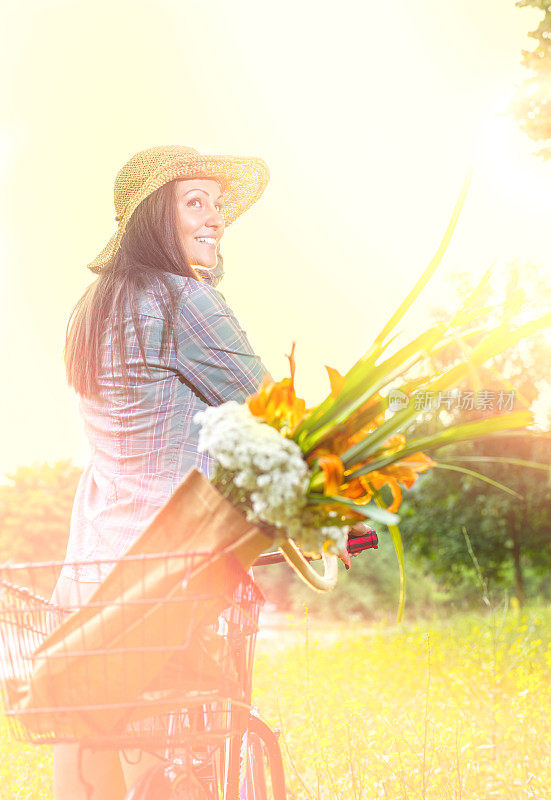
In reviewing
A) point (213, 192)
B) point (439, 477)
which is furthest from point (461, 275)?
point (213, 192)

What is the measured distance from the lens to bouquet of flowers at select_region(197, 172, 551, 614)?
1475mm

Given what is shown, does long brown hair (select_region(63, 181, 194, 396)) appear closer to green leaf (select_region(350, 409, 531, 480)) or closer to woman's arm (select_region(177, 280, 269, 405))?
woman's arm (select_region(177, 280, 269, 405))

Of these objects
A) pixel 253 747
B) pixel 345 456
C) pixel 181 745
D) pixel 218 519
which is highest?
pixel 345 456

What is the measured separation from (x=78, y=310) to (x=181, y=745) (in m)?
1.20

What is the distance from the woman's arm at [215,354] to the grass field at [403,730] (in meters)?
1.37

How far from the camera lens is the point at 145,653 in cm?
157

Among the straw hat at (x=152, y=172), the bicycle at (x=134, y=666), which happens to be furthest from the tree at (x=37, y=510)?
the bicycle at (x=134, y=666)

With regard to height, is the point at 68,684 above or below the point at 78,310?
below

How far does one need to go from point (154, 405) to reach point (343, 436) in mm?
721

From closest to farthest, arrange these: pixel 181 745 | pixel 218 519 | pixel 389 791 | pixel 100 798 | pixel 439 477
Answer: pixel 218 519 < pixel 181 745 < pixel 100 798 < pixel 389 791 < pixel 439 477

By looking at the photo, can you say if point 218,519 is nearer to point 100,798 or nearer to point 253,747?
point 100,798

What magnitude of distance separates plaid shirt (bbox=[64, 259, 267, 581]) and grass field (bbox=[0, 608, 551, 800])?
1.26 metres

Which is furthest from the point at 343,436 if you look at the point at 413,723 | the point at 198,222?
the point at 413,723

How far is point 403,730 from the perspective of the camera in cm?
509
